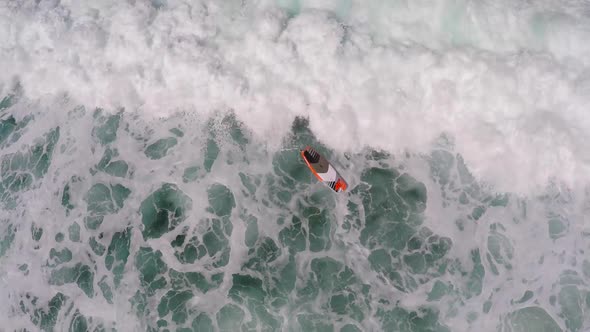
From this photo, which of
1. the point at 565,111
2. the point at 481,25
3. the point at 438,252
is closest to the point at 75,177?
the point at 438,252

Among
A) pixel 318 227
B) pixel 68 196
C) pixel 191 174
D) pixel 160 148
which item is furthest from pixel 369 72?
pixel 68 196

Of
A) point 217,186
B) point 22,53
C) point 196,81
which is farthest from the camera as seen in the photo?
point 22,53

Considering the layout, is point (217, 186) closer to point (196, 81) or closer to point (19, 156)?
point (196, 81)

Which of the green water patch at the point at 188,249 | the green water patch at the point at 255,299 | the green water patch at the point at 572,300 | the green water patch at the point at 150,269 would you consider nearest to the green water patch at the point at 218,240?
the green water patch at the point at 188,249

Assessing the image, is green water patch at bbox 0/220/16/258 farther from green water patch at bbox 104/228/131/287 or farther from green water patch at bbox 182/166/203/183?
green water patch at bbox 182/166/203/183

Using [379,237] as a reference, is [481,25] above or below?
above

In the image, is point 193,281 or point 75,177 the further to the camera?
point 75,177

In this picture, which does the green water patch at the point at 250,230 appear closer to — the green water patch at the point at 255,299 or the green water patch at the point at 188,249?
the green water patch at the point at 255,299
